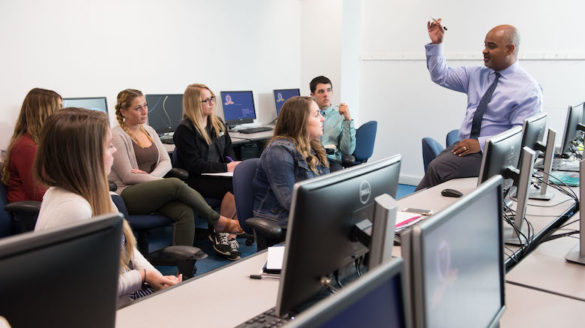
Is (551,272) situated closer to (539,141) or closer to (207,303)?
(539,141)

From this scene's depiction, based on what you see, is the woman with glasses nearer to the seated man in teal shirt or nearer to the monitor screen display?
the seated man in teal shirt

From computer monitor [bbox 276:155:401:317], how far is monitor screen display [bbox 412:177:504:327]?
28 centimetres

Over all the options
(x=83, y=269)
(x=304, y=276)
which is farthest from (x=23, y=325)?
(x=304, y=276)

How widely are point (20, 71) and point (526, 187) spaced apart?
3.49 metres

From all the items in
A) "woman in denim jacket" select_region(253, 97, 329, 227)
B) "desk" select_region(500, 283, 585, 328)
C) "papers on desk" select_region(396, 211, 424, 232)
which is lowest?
"desk" select_region(500, 283, 585, 328)

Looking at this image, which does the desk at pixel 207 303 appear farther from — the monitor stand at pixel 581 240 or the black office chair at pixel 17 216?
the black office chair at pixel 17 216

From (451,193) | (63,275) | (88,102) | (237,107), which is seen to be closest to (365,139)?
(237,107)

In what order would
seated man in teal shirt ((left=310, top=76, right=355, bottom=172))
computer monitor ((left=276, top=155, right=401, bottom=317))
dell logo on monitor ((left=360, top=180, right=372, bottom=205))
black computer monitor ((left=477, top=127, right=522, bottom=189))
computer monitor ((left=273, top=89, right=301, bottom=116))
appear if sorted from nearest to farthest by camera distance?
computer monitor ((left=276, top=155, right=401, bottom=317))
dell logo on monitor ((left=360, top=180, right=372, bottom=205))
black computer monitor ((left=477, top=127, right=522, bottom=189))
seated man in teal shirt ((left=310, top=76, right=355, bottom=172))
computer monitor ((left=273, top=89, right=301, bottom=116))

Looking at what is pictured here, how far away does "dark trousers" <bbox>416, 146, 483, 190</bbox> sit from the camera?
2.79 metres

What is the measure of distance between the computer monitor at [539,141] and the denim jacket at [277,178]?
1019 mm

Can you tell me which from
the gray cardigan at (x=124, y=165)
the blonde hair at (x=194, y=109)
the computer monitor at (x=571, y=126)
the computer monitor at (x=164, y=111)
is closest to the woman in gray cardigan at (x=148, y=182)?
the gray cardigan at (x=124, y=165)

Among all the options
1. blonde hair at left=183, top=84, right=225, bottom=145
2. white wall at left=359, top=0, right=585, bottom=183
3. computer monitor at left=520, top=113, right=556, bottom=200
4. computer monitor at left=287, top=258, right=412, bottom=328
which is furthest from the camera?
white wall at left=359, top=0, right=585, bottom=183

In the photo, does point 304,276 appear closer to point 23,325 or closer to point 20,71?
point 23,325

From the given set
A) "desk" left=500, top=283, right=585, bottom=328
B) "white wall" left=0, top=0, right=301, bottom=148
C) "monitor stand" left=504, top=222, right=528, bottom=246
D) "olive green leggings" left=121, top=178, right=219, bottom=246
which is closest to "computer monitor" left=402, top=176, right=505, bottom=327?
"desk" left=500, top=283, right=585, bottom=328
